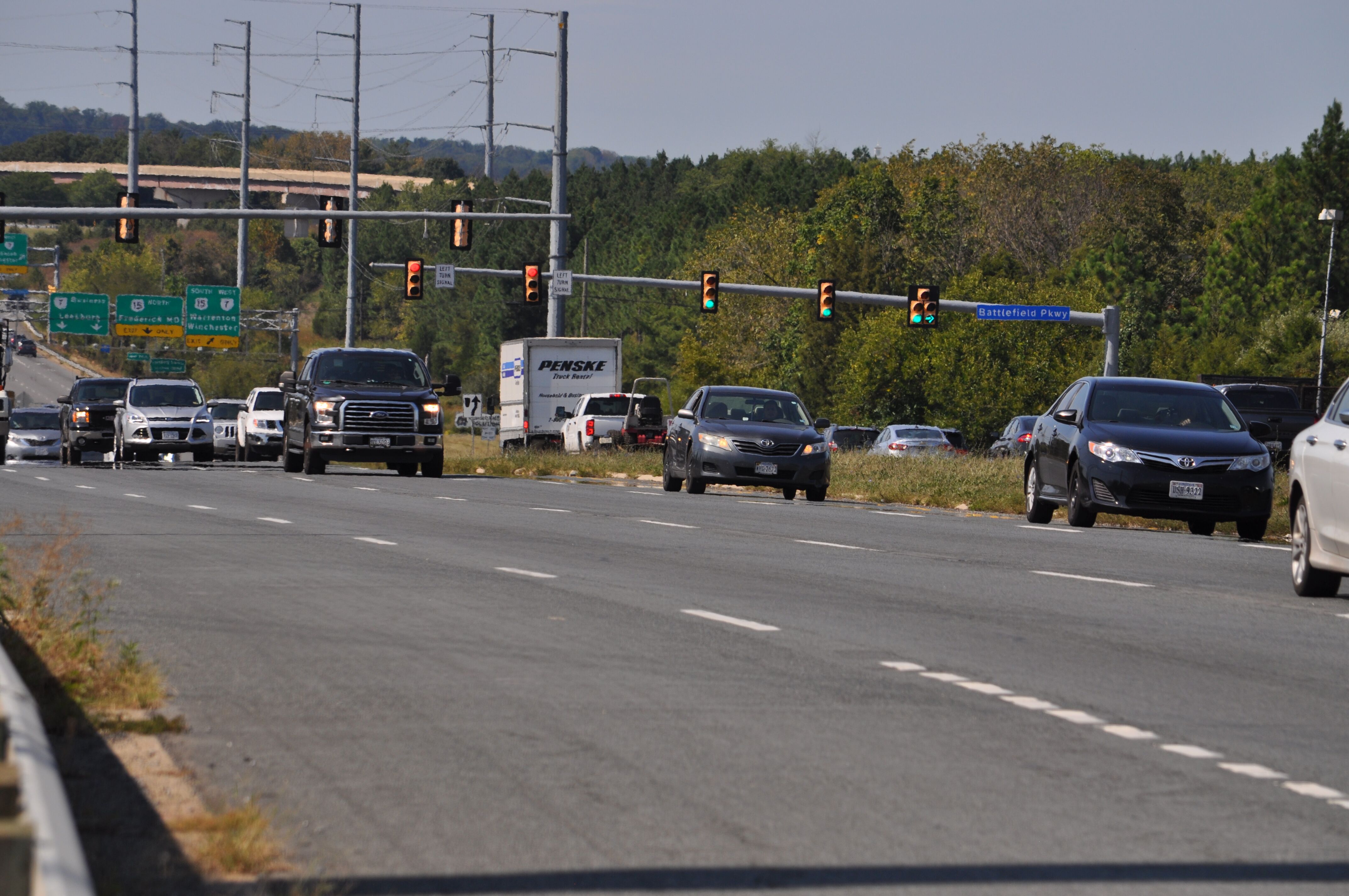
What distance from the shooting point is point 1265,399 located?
3553 cm

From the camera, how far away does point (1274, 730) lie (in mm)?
7766

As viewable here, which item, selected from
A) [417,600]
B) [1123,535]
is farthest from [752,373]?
[417,600]

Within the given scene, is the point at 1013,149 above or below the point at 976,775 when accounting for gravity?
above

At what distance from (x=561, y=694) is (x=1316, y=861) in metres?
3.49

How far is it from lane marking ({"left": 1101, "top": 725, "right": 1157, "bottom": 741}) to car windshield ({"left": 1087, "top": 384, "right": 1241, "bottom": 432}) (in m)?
13.1

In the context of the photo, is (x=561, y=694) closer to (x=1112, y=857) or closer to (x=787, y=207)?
(x=1112, y=857)

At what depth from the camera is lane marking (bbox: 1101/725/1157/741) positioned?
24.5 ft

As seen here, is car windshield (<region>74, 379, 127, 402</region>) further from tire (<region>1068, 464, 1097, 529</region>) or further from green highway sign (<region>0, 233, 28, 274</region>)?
green highway sign (<region>0, 233, 28, 274</region>)

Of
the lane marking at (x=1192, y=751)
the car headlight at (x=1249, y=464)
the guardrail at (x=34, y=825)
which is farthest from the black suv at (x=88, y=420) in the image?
the guardrail at (x=34, y=825)

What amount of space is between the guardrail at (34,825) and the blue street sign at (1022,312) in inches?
1562

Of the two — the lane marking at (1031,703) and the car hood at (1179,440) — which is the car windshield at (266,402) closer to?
the car hood at (1179,440)

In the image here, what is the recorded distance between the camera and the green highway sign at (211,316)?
300 feet

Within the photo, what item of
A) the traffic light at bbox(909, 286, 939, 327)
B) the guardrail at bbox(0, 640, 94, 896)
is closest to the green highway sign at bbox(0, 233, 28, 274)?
Answer: the traffic light at bbox(909, 286, 939, 327)

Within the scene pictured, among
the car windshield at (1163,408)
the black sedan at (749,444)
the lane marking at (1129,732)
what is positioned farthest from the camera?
the black sedan at (749,444)
